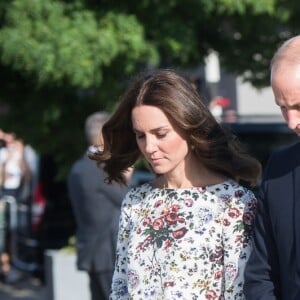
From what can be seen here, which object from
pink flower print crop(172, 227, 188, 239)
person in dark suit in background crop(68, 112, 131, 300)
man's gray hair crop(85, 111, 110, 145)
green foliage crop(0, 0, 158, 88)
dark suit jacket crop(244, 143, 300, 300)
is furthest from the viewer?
green foliage crop(0, 0, 158, 88)

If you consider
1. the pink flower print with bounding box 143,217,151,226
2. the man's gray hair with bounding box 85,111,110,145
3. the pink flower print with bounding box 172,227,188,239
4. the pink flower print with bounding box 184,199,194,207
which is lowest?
the man's gray hair with bounding box 85,111,110,145

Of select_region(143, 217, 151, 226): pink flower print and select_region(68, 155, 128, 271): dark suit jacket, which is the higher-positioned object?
select_region(143, 217, 151, 226): pink flower print

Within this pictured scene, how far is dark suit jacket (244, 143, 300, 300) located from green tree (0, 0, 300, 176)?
4.74 metres

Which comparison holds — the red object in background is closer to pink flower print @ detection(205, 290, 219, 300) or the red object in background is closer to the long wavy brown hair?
the long wavy brown hair

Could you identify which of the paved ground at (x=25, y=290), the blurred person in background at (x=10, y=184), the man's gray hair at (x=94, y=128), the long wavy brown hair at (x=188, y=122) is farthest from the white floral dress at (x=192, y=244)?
the blurred person in background at (x=10, y=184)

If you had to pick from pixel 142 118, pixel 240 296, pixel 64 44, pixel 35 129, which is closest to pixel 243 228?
pixel 240 296

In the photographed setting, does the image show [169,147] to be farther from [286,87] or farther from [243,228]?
[286,87]

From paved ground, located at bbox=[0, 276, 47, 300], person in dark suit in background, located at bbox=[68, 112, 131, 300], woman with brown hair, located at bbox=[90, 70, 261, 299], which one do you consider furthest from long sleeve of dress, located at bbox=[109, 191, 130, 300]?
paved ground, located at bbox=[0, 276, 47, 300]

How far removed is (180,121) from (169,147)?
0.29ft

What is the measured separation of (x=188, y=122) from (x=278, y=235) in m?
0.59

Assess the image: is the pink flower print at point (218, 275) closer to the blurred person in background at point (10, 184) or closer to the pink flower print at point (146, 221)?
the pink flower print at point (146, 221)

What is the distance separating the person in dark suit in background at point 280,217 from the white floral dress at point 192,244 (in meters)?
0.19

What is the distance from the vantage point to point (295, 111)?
274 centimetres

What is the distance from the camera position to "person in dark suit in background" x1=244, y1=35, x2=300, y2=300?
2760mm
